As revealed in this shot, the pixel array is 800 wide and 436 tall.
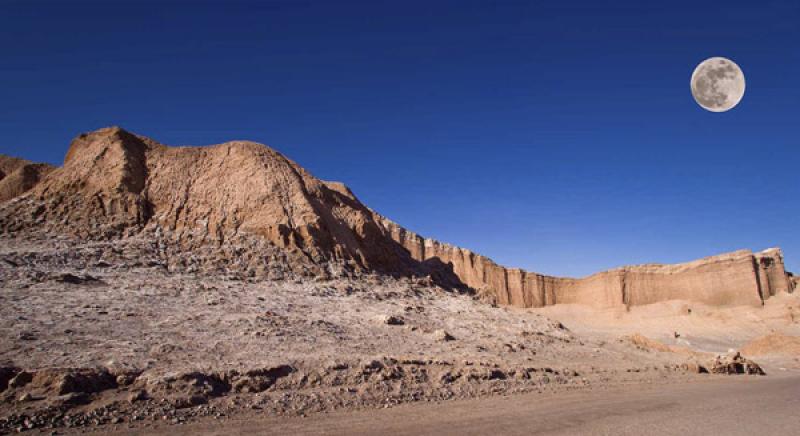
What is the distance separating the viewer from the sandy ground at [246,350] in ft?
29.4

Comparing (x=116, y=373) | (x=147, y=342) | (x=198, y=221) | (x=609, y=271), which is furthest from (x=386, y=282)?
(x=609, y=271)

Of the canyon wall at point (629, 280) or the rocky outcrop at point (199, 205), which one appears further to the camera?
the canyon wall at point (629, 280)

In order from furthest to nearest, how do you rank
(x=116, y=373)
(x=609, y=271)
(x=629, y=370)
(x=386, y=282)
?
(x=609, y=271) < (x=386, y=282) < (x=629, y=370) < (x=116, y=373)

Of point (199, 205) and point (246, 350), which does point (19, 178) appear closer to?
point (199, 205)

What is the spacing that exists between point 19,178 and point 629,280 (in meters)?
78.5

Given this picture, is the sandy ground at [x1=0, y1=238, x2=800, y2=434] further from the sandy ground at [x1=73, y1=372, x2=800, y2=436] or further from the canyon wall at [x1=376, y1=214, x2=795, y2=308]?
the canyon wall at [x1=376, y1=214, x2=795, y2=308]

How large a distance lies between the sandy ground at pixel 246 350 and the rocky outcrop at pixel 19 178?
33.2ft

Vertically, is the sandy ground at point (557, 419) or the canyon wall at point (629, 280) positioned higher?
the canyon wall at point (629, 280)

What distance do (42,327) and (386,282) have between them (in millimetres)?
16836

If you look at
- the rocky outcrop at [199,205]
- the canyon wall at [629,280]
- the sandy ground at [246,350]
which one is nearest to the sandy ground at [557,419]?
the sandy ground at [246,350]

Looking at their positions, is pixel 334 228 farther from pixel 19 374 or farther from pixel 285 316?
pixel 19 374

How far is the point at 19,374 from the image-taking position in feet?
29.5

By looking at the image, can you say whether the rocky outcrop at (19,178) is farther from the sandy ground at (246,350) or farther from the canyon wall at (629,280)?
the canyon wall at (629,280)

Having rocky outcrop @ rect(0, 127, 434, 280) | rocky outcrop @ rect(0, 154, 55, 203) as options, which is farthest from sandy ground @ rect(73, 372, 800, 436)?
rocky outcrop @ rect(0, 154, 55, 203)
